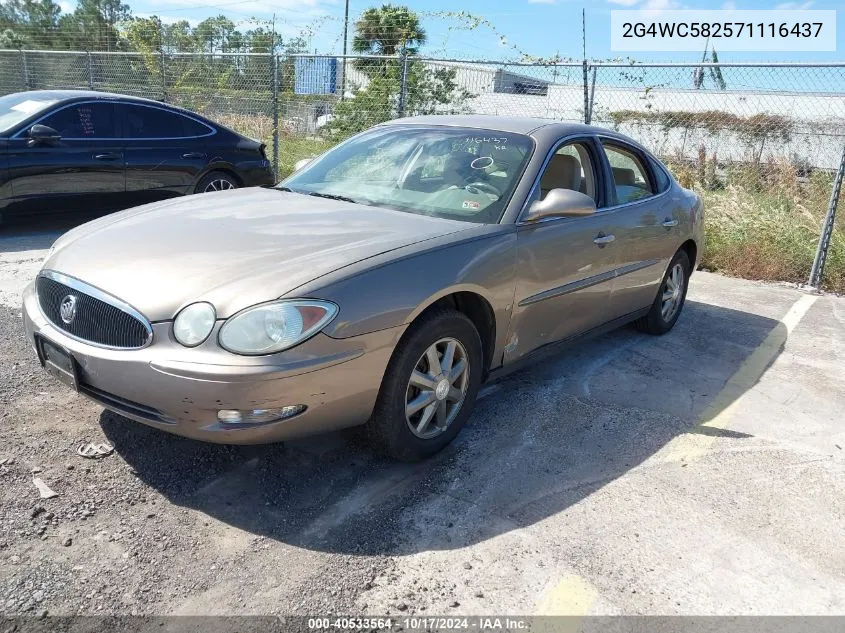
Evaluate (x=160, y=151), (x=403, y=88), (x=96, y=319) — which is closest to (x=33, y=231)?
(x=160, y=151)

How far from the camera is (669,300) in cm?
557

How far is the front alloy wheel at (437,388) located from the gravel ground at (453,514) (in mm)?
193

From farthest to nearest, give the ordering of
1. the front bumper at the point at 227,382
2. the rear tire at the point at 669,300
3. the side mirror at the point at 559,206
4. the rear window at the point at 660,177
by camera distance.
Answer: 1. the rear tire at the point at 669,300
2. the rear window at the point at 660,177
3. the side mirror at the point at 559,206
4. the front bumper at the point at 227,382

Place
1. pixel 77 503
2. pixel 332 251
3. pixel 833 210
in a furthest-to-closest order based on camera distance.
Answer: pixel 833 210 → pixel 332 251 → pixel 77 503

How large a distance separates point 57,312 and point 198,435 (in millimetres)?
899

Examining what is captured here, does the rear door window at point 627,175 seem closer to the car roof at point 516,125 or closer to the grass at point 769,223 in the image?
the car roof at point 516,125

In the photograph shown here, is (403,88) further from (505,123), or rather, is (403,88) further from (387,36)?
(387,36)

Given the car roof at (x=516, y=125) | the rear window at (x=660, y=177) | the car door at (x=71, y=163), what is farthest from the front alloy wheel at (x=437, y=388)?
the car door at (x=71, y=163)

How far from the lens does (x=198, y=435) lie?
8.71ft

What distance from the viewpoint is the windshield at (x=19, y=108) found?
22.9ft

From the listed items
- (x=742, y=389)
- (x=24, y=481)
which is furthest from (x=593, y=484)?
(x=24, y=481)

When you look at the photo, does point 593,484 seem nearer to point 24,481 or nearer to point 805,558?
point 805,558

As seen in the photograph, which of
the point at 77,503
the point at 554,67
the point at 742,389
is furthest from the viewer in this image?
the point at 554,67

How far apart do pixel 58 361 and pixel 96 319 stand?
0.30m
